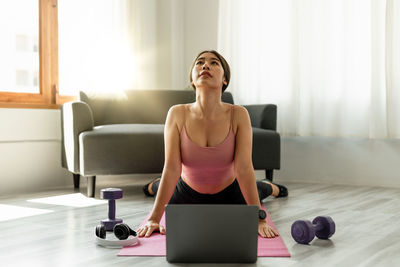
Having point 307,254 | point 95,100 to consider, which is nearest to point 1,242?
point 307,254

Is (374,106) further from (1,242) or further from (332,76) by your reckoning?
(1,242)

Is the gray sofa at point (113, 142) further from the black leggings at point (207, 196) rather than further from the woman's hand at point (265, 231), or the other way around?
the woman's hand at point (265, 231)

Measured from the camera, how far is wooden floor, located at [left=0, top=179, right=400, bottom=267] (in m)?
1.48

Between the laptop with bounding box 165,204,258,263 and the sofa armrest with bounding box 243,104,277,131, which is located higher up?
the sofa armrest with bounding box 243,104,277,131

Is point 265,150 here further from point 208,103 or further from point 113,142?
point 208,103

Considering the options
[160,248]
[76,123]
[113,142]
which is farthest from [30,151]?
[160,248]

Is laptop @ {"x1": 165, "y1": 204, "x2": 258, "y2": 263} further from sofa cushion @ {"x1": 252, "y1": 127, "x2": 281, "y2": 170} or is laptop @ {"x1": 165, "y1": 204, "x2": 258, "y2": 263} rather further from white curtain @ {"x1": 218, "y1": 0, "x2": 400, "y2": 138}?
white curtain @ {"x1": 218, "y1": 0, "x2": 400, "y2": 138}

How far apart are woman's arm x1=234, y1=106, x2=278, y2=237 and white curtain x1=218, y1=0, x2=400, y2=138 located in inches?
74.8

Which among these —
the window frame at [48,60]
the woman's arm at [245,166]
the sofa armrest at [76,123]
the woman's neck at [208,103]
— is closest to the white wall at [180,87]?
the window frame at [48,60]

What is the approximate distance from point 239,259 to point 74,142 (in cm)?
176

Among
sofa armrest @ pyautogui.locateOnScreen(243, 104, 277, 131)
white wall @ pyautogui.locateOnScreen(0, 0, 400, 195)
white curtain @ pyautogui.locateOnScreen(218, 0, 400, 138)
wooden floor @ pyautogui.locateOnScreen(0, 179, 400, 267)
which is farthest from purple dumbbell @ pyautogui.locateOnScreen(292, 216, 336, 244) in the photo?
white wall @ pyautogui.locateOnScreen(0, 0, 400, 195)

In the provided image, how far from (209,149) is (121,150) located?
4.05 feet

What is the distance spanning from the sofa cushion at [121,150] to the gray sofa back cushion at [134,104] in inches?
19.1

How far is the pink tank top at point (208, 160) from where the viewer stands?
1.75 meters
